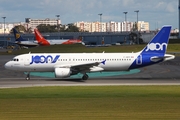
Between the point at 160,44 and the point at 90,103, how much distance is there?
69.8 feet

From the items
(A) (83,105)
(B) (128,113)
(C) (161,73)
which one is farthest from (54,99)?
(C) (161,73)

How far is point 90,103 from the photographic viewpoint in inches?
1134

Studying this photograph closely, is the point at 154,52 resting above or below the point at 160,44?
below

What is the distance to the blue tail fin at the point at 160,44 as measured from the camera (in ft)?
158

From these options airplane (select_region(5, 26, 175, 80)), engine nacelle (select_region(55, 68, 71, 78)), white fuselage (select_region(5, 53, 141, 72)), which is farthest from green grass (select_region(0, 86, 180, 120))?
white fuselage (select_region(5, 53, 141, 72))

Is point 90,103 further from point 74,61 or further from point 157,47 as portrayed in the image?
point 157,47

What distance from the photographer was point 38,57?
159 feet

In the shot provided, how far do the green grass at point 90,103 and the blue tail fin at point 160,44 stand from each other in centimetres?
1004

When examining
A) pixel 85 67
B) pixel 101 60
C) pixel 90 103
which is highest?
pixel 101 60

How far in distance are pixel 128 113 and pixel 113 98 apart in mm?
6569

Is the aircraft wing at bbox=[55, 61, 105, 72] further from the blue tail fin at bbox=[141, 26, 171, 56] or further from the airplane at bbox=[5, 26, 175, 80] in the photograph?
the blue tail fin at bbox=[141, 26, 171, 56]

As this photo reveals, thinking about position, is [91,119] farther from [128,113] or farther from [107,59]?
[107,59]

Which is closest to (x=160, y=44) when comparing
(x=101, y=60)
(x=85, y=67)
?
(x=101, y=60)

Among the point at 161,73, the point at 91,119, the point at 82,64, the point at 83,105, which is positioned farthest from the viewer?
the point at 161,73
